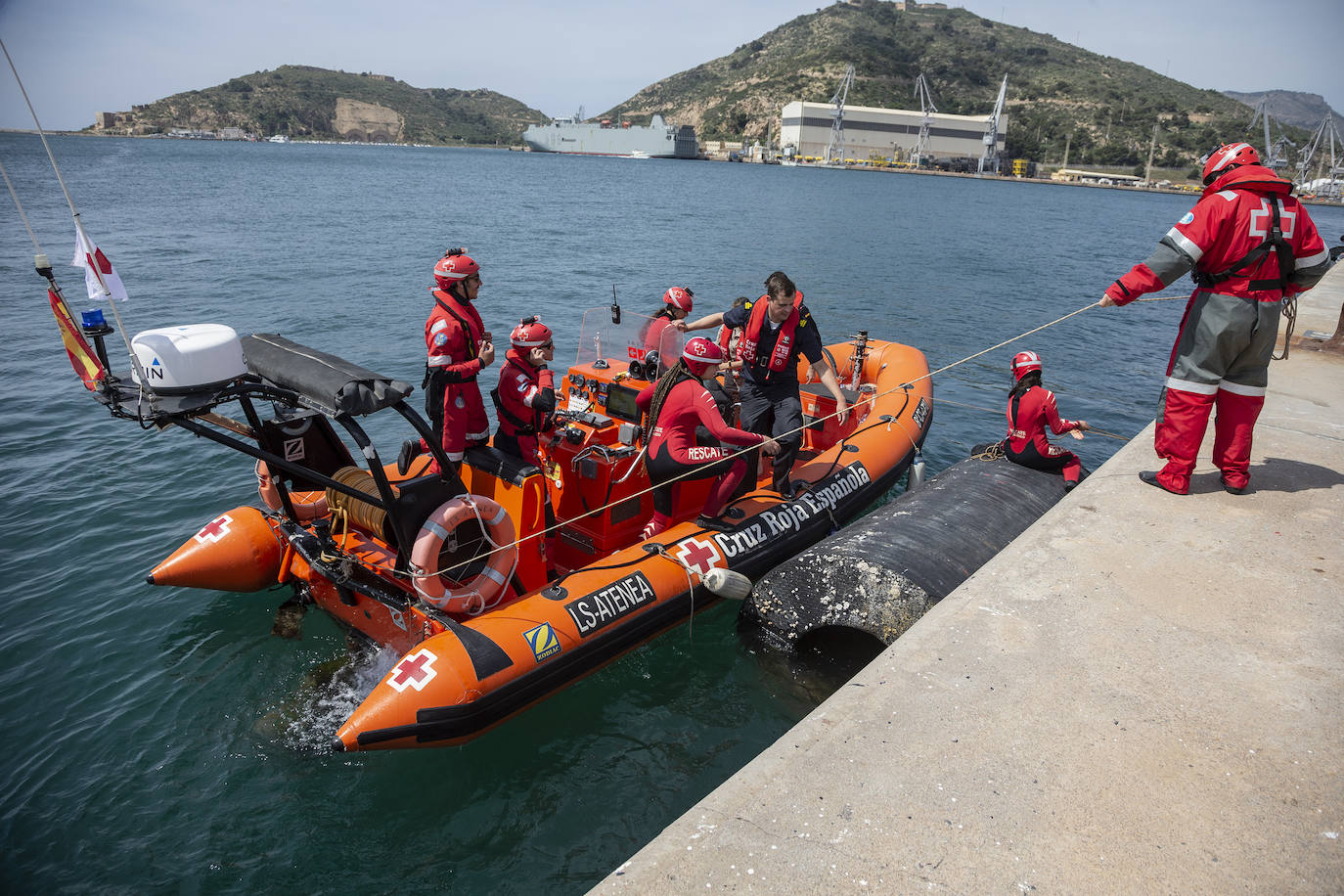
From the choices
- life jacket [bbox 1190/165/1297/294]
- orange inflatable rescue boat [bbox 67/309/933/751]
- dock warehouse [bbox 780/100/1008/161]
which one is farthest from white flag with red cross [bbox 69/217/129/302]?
dock warehouse [bbox 780/100/1008/161]

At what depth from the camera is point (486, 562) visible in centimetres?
497

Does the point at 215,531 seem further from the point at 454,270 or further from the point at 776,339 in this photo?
the point at 776,339

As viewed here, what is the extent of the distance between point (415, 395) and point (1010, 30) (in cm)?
22656

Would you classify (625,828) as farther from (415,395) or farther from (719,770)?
(415,395)

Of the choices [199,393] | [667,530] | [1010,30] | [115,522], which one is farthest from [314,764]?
[1010,30]

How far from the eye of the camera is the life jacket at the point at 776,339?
20.3ft

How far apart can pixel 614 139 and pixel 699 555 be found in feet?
411

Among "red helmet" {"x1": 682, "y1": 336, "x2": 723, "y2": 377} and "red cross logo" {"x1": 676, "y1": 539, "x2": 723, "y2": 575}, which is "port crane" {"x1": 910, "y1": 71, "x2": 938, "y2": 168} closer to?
"red helmet" {"x1": 682, "y1": 336, "x2": 723, "y2": 377}

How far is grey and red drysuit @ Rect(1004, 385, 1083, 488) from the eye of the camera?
6.31 m

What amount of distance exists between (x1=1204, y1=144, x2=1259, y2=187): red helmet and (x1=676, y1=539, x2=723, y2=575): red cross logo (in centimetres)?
402

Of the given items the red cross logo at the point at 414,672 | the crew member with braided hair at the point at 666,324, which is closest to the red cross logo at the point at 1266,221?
the crew member with braided hair at the point at 666,324

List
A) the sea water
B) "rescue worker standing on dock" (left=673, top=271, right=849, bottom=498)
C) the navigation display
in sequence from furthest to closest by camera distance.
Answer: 1. the navigation display
2. "rescue worker standing on dock" (left=673, top=271, right=849, bottom=498)
3. the sea water

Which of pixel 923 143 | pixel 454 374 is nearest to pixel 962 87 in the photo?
pixel 923 143

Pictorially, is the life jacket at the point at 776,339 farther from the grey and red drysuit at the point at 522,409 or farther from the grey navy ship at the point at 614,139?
the grey navy ship at the point at 614,139
